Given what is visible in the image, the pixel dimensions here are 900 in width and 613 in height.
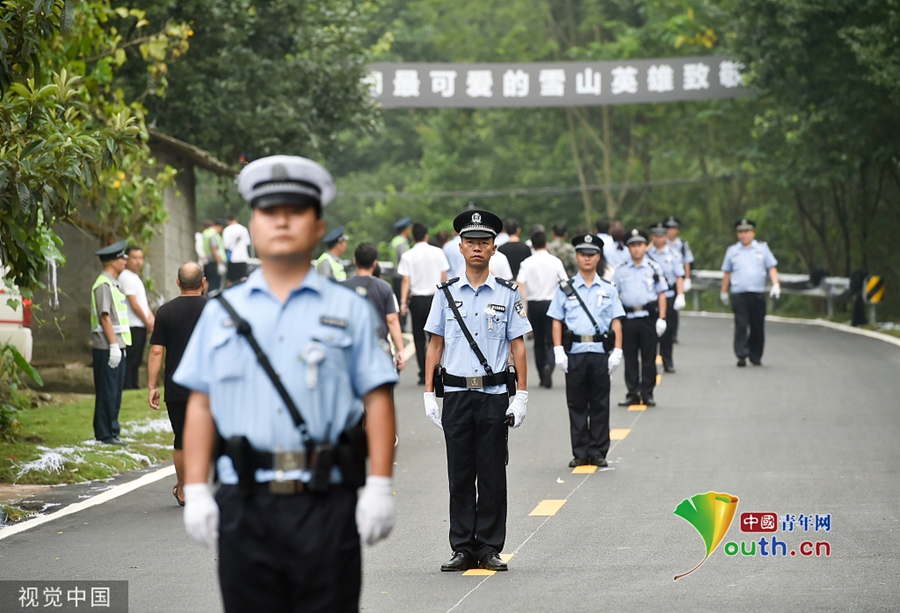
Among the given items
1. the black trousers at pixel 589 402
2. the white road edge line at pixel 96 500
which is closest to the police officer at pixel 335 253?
the white road edge line at pixel 96 500

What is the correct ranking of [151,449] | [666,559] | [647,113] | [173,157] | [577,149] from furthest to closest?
[577,149]
[647,113]
[173,157]
[151,449]
[666,559]

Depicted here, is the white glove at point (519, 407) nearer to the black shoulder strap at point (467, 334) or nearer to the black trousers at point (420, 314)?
the black shoulder strap at point (467, 334)

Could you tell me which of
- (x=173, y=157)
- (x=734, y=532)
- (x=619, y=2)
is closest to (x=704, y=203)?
(x=619, y=2)

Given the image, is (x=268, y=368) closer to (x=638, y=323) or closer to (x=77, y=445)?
(x=77, y=445)

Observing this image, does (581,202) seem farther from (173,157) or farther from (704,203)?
(173,157)

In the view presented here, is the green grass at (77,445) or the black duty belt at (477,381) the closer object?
the black duty belt at (477,381)

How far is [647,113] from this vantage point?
147 feet

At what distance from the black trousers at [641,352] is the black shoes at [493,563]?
8.11 m

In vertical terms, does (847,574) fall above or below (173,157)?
below

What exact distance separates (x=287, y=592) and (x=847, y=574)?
4.24 m

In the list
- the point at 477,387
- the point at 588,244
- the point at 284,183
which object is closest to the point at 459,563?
the point at 477,387

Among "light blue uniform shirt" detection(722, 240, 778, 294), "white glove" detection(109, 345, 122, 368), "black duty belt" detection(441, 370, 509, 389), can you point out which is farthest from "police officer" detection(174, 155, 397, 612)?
"light blue uniform shirt" detection(722, 240, 778, 294)

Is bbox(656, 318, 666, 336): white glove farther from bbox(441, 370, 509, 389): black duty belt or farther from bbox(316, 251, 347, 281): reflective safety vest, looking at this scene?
bbox(441, 370, 509, 389): black duty belt

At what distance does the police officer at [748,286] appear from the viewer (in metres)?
19.5
